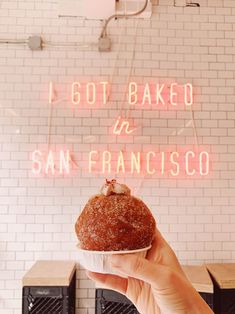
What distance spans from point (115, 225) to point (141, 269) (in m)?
0.16

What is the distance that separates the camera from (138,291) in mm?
1288

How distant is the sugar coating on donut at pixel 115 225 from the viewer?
3.47 feet

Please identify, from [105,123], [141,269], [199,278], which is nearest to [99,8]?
[105,123]

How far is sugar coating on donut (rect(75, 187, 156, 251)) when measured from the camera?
1059 mm

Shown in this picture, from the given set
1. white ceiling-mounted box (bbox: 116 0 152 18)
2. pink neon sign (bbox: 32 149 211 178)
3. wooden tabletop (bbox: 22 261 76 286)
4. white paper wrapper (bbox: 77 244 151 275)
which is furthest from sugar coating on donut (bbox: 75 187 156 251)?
white ceiling-mounted box (bbox: 116 0 152 18)

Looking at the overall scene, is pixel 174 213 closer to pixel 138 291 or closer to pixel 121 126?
pixel 121 126

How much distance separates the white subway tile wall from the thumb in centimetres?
243

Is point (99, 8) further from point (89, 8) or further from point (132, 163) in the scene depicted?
point (132, 163)

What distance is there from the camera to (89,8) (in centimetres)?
331

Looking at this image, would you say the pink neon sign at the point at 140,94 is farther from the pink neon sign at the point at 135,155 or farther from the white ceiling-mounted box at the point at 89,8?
the white ceiling-mounted box at the point at 89,8

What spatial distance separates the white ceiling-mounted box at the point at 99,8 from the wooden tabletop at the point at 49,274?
8.19 feet

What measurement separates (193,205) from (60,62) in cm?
205

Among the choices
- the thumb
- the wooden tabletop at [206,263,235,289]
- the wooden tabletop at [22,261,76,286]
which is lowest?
the wooden tabletop at [206,263,235,289]

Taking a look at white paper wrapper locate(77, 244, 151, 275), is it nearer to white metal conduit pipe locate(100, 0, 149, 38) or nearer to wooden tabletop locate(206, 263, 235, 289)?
wooden tabletop locate(206, 263, 235, 289)
